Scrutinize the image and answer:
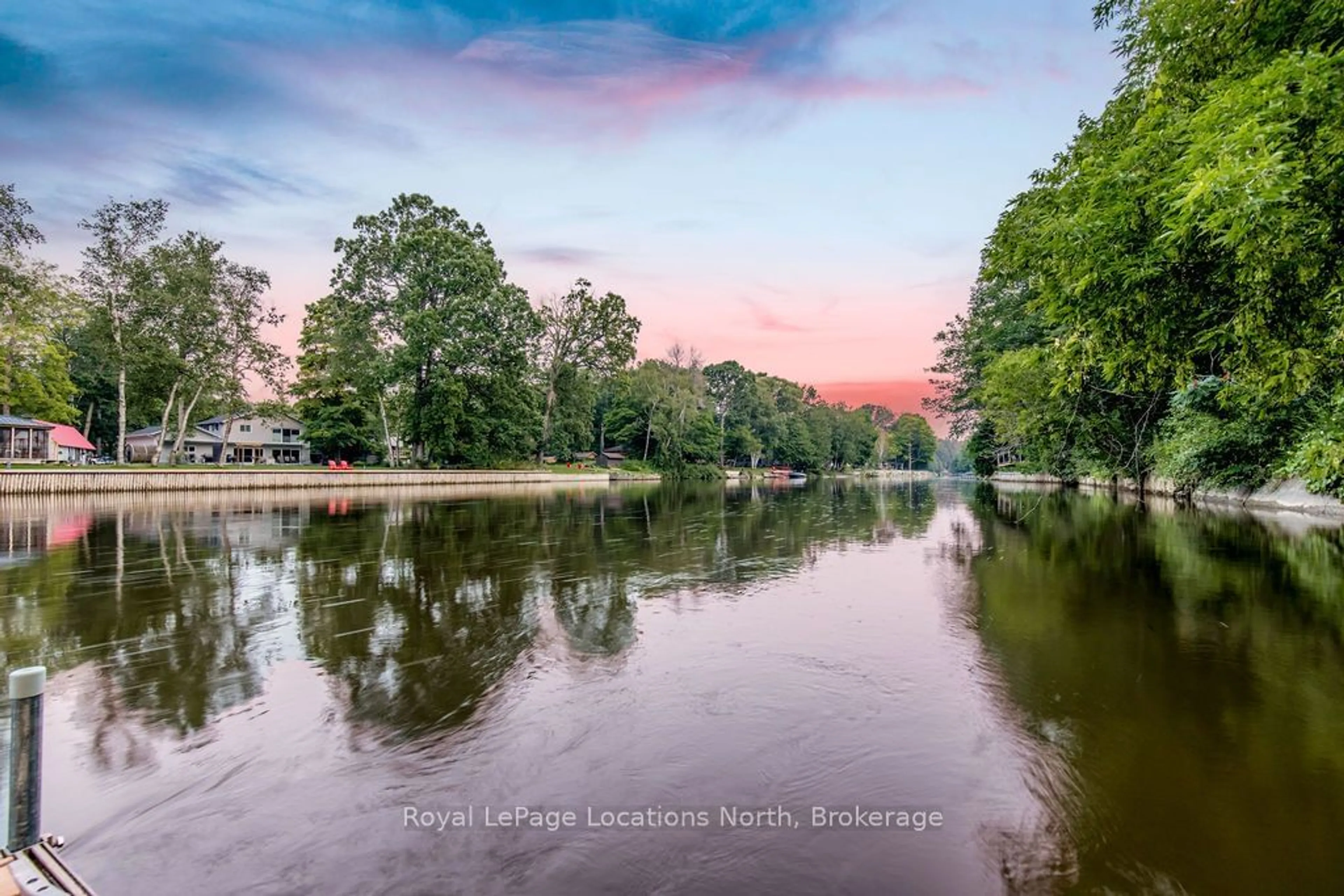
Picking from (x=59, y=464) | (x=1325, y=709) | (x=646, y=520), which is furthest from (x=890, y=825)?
(x=59, y=464)

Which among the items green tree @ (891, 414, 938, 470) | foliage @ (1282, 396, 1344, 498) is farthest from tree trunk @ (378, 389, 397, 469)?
green tree @ (891, 414, 938, 470)

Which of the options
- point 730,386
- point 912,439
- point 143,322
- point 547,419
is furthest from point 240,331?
point 912,439

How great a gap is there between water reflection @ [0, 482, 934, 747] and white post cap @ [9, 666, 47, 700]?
184 cm

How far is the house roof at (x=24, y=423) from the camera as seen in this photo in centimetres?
3941

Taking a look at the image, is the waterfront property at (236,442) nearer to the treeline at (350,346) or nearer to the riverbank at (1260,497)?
the treeline at (350,346)

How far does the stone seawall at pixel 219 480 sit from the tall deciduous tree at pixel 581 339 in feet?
51.6

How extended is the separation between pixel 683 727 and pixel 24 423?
177 ft

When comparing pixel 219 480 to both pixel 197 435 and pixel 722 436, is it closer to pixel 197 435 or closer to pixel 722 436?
pixel 197 435

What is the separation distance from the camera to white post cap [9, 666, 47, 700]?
2787mm

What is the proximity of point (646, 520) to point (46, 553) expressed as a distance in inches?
572

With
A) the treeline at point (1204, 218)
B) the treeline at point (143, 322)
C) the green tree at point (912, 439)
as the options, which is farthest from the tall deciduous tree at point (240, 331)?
the green tree at point (912, 439)

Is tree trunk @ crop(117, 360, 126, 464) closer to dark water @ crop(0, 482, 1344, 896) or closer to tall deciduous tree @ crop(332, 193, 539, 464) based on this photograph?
tall deciduous tree @ crop(332, 193, 539, 464)

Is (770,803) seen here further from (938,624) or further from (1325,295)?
(1325,295)

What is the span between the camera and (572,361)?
58.7 m
